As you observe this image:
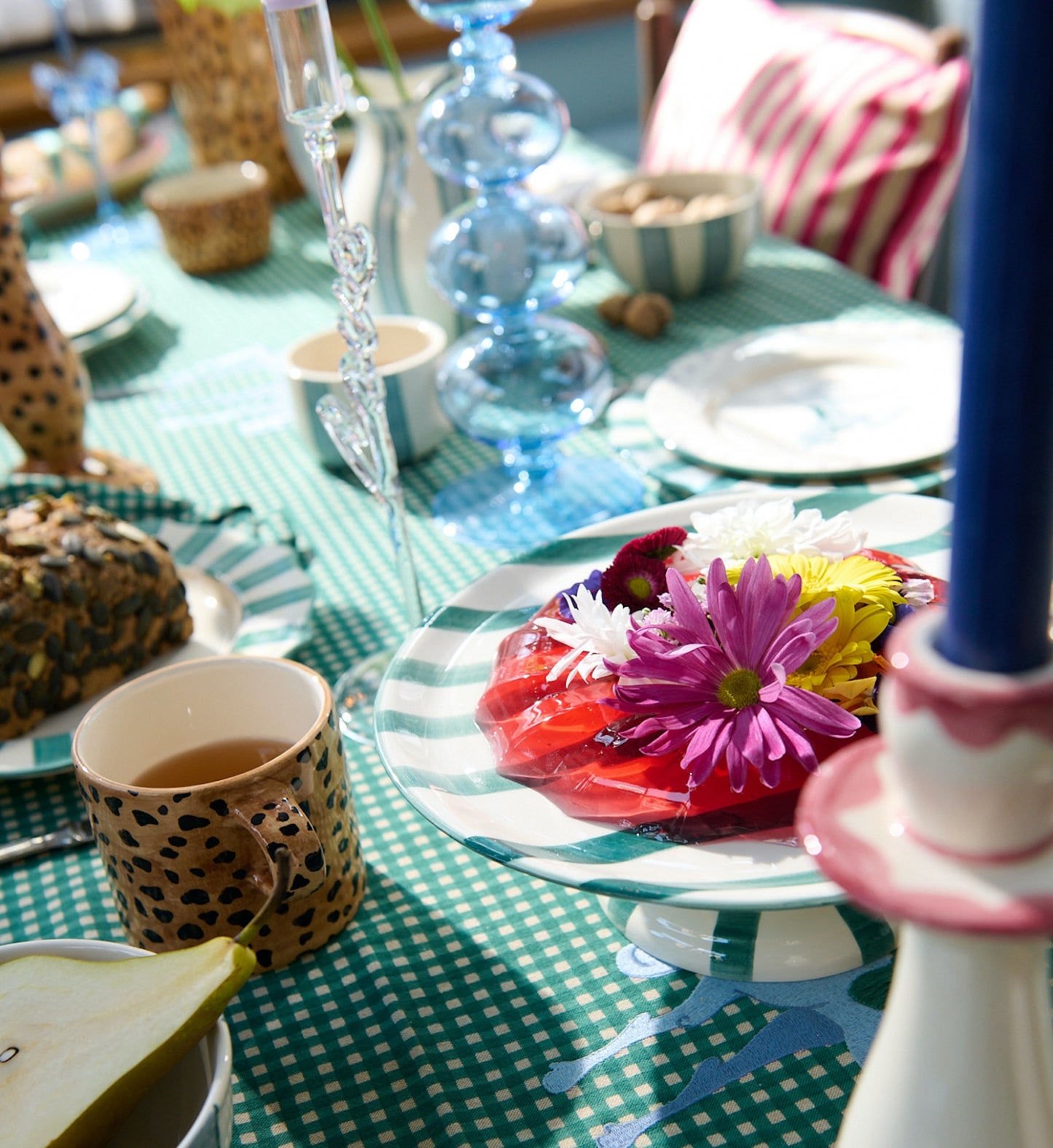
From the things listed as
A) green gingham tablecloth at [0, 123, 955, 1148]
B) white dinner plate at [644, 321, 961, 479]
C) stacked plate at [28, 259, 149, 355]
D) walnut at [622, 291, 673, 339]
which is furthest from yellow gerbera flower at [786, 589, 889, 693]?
stacked plate at [28, 259, 149, 355]

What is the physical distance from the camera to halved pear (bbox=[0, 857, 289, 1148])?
0.36 m

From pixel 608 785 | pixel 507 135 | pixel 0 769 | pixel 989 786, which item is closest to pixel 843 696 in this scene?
pixel 608 785

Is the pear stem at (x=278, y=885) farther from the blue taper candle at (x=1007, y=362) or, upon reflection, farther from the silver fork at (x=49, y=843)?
the blue taper candle at (x=1007, y=362)

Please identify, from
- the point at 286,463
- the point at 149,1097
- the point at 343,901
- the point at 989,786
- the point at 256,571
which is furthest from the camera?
the point at 286,463

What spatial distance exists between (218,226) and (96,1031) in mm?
1132

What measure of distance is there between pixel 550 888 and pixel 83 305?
944mm

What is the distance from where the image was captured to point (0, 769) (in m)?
0.62

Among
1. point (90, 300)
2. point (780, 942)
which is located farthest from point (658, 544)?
point (90, 300)

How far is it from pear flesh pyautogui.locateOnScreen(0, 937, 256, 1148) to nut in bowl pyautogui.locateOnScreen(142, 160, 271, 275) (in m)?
1.10

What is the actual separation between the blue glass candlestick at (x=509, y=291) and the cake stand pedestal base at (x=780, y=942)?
0.38 m

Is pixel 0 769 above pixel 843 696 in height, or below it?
below

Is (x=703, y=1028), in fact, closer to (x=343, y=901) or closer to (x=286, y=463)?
(x=343, y=901)

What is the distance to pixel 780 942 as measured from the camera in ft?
1.52

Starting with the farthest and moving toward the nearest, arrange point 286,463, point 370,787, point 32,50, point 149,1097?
point 32,50 < point 286,463 < point 370,787 < point 149,1097
